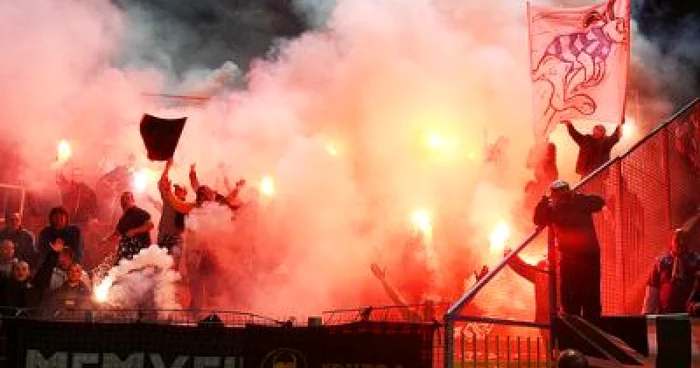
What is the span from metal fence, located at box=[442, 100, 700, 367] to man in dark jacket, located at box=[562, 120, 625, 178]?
1125mm

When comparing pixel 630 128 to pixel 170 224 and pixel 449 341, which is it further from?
pixel 449 341

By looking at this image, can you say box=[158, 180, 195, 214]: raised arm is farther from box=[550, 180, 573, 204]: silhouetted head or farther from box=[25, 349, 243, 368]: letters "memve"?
box=[550, 180, 573, 204]: silhouetted head

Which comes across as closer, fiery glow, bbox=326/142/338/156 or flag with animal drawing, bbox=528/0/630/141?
flag with animal drawing, bbox=528/0/630/141

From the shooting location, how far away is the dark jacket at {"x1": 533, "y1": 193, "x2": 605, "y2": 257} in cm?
617

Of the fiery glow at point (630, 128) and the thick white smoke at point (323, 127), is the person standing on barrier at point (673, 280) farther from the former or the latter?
the fiery glow at point (630, 128)

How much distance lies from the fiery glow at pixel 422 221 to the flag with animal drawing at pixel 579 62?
3916 mm

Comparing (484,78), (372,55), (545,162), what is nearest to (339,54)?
(372,55)

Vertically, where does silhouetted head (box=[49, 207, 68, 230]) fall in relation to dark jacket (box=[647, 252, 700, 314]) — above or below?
above

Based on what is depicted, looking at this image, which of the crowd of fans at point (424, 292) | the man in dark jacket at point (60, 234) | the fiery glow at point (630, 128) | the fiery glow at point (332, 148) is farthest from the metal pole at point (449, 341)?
the fiery glow at point (630, 128)

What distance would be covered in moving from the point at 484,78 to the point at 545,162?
19.4 ft

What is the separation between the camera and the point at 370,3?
1568cm

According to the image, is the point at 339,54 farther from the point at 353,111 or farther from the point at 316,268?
the point at 316,268

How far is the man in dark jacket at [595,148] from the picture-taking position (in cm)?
888

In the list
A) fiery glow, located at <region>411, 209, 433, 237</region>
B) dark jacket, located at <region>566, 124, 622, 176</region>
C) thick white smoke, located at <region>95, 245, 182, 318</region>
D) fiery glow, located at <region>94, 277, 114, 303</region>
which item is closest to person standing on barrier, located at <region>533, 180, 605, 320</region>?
dark jacket, located at <region>566, 124, 622, 176</region>
